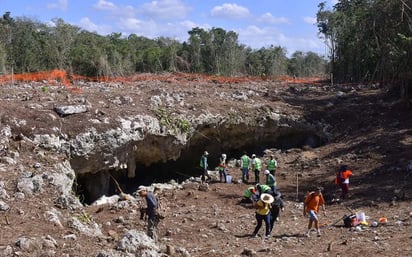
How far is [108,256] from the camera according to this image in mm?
8109

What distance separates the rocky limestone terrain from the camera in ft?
34.3

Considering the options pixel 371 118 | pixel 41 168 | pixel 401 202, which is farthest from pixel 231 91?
pixel 41 168

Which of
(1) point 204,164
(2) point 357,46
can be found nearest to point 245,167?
(1) point 204,164

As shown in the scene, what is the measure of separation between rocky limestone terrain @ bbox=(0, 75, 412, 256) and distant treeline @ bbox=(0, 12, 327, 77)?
1489 centimetres

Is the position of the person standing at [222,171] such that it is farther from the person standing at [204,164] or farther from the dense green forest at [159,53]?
the dense green forest at [159,53]

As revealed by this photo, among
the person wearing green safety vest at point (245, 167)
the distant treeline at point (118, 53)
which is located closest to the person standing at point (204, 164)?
the person wearing green safety vest at point (245, 167)

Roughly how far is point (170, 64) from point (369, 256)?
37.2 metres

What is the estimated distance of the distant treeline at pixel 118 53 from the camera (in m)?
37.2

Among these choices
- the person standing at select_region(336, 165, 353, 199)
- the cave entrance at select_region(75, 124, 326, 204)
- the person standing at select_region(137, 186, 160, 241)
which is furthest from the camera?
the cave entrance at select_region(75, 124, 326, 204)

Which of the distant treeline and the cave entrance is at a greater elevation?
the distant treeline

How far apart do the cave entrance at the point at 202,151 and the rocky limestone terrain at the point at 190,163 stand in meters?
0.06

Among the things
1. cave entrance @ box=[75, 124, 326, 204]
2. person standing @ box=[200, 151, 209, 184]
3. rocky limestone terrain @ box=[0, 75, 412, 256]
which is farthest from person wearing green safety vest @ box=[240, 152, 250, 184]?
cave entrance @ box=[75, 124, 326, 204]

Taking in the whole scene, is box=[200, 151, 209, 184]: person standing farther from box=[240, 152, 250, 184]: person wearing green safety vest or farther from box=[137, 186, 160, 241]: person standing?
box=[137, 186, 160, 241]: person standing

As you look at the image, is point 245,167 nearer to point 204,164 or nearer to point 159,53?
point 204,164
